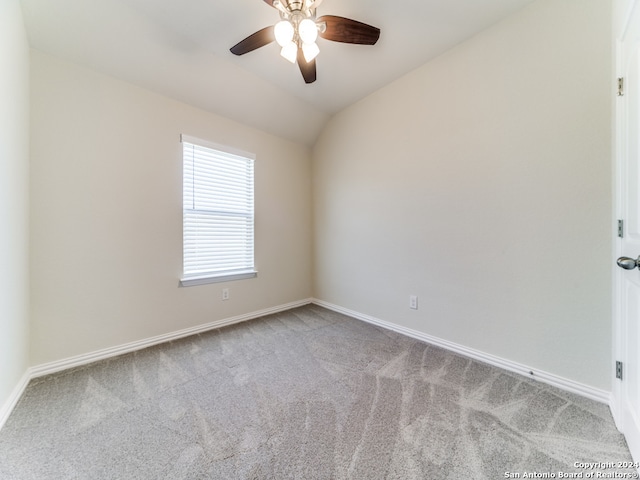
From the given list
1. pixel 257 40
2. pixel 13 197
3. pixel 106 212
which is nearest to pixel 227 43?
pixel 257 40

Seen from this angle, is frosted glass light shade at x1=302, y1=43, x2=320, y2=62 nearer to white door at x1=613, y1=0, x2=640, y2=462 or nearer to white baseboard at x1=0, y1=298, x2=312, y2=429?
white door at x1=613, y1=0, x2=640, y2=462

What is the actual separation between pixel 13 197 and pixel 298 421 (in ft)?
7.07

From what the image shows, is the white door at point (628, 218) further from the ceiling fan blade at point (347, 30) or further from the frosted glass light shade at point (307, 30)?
the frosted glass light shade at point (307, 30)

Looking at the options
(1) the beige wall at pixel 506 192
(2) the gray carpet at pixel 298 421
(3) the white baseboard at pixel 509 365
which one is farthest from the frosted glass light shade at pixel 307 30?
(3) the white baseboard at pixel 509 365

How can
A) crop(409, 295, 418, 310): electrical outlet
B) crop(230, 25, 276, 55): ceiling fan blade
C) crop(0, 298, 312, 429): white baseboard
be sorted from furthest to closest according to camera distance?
crop(409, 295, 418, 310): electrical outlet
crop(230, 25, 276, 55): ceiling fan blade
crop(0, 298, 312, 429): white baseboard

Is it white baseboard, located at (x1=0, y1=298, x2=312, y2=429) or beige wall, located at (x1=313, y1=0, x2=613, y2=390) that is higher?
beige wall, located at (x1=313, y1=0, x2=613, y2=390)

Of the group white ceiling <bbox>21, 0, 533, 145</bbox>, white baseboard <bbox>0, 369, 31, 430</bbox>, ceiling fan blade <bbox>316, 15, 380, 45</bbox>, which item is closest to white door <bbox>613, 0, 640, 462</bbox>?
white ceiling <bbox>21, 0, 533, 145</bbox>

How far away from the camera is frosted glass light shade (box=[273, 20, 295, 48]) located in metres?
1.39

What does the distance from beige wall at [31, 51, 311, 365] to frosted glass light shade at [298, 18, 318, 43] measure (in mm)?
1607

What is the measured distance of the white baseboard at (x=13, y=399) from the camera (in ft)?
4.36

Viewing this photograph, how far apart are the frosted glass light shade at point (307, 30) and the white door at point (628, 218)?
1509 mm

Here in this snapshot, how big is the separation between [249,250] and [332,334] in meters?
1.41

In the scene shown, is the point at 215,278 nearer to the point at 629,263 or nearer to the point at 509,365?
the point at 509,365

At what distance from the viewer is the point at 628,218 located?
48.5 inches
